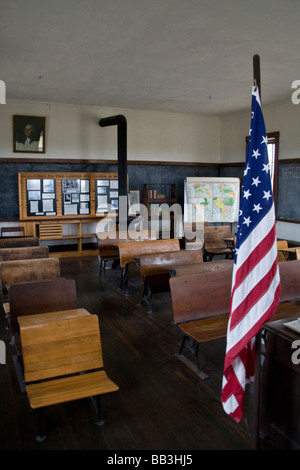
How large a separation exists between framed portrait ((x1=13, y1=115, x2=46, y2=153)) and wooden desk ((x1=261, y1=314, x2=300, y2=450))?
8272mm

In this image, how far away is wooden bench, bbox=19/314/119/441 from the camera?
109 inches

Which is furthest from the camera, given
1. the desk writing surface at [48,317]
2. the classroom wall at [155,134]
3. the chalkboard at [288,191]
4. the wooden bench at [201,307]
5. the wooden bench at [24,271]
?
the classroom wall at [155,134]

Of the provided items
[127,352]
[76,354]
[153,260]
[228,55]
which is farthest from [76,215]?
[76,354]

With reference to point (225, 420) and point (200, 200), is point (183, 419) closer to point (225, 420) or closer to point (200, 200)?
point (225, 420)

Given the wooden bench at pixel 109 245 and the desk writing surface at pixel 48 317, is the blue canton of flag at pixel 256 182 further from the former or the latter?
the wooden bench at pixel 109 245

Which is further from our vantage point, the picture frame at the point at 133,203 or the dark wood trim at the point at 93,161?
the picture frame at the point at 133,203

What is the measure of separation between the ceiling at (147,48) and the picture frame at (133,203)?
8.78 feet

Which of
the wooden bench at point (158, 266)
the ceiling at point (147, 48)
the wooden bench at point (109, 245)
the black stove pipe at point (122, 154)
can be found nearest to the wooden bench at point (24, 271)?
the wooden bench at point (158, 266)

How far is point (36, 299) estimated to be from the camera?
3799 mm

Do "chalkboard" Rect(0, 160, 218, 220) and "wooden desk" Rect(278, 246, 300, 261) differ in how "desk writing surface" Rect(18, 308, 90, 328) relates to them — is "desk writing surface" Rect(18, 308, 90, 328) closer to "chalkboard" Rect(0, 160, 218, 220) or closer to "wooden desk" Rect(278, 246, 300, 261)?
"wooden desk" Rect(278, 246, 300, 261)

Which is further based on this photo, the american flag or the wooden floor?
the wooden floor

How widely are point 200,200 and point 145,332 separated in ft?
20.6

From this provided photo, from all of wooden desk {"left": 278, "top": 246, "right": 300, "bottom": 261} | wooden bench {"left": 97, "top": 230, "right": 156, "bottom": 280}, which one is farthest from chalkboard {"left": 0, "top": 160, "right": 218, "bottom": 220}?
wooden desk {"left": 278, "top": 246, "right": 300, "bottom": 261}

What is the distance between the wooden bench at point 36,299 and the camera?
3750 millimetres
